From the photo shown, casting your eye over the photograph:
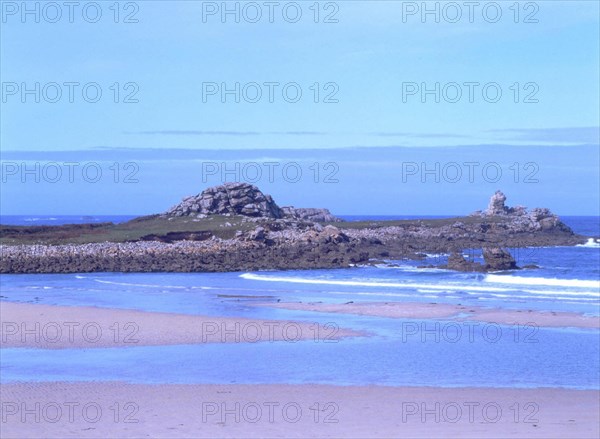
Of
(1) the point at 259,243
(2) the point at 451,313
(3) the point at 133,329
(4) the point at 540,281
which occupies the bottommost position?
(4) the point at 540,281

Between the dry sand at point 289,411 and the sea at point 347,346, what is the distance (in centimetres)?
70

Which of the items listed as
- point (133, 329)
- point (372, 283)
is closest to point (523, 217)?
point (372, 283)

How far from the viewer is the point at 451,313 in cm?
2161

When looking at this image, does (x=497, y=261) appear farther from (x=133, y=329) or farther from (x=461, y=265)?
(x=133, y=329)

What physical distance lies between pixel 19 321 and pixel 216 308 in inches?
222

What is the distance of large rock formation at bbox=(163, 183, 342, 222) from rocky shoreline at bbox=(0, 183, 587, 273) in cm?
7

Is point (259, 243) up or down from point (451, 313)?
up

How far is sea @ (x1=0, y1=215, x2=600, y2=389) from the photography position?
13.0m

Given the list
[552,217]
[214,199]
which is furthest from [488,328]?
[552,217]

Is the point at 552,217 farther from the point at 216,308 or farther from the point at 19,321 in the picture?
the point at 19,321

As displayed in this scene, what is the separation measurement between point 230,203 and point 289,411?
49512 millimetres

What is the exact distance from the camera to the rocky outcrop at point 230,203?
59.2 metres

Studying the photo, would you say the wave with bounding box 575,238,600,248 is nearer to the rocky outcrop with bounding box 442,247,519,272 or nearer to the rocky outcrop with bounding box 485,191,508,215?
the rocky outcrop with bounding box 485,191,508,215

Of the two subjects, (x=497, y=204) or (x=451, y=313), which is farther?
(x=497, y=204)
